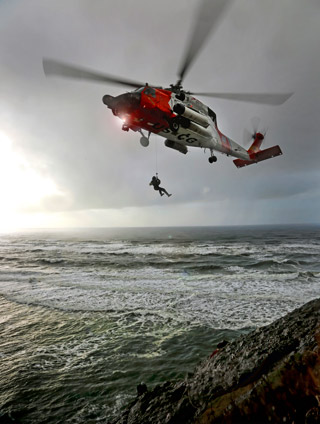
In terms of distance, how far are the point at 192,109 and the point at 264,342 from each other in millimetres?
11925

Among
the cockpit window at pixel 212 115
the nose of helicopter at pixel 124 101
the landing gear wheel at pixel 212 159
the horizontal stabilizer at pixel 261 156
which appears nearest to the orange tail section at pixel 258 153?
the horizontal stabilizer at pixel 261 156

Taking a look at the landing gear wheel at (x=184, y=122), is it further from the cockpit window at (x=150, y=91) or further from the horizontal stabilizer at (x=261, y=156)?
the horizontal stabilizer at (x=261, y=156)

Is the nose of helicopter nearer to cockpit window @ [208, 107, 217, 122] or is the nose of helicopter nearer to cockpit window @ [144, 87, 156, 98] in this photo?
cockpit window @ [144, 87, 156, 98]

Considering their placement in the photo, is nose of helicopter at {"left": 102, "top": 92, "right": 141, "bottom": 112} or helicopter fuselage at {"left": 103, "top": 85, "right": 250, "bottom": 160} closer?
nose of helicopter at {"left": 102, "top": 92, "right": 141, "bottom": 112}

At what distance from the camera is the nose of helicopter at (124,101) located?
36.5 feet

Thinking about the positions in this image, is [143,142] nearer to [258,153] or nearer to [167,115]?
[167,115]

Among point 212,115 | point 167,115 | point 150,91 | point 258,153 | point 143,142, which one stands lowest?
point 143,142

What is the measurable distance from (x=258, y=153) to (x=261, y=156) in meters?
0.45

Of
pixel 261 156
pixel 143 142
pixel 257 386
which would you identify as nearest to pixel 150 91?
pixel 143 142

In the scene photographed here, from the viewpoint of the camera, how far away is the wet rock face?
2799mm

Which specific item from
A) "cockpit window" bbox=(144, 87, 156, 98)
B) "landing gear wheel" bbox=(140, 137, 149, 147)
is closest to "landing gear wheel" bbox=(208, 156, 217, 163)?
"landing gear wheel" bbox=(140, 137, 149, 147)

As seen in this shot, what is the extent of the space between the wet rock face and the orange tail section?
660 inches

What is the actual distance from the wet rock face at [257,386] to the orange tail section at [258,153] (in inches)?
660

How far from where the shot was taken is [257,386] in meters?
3.02
